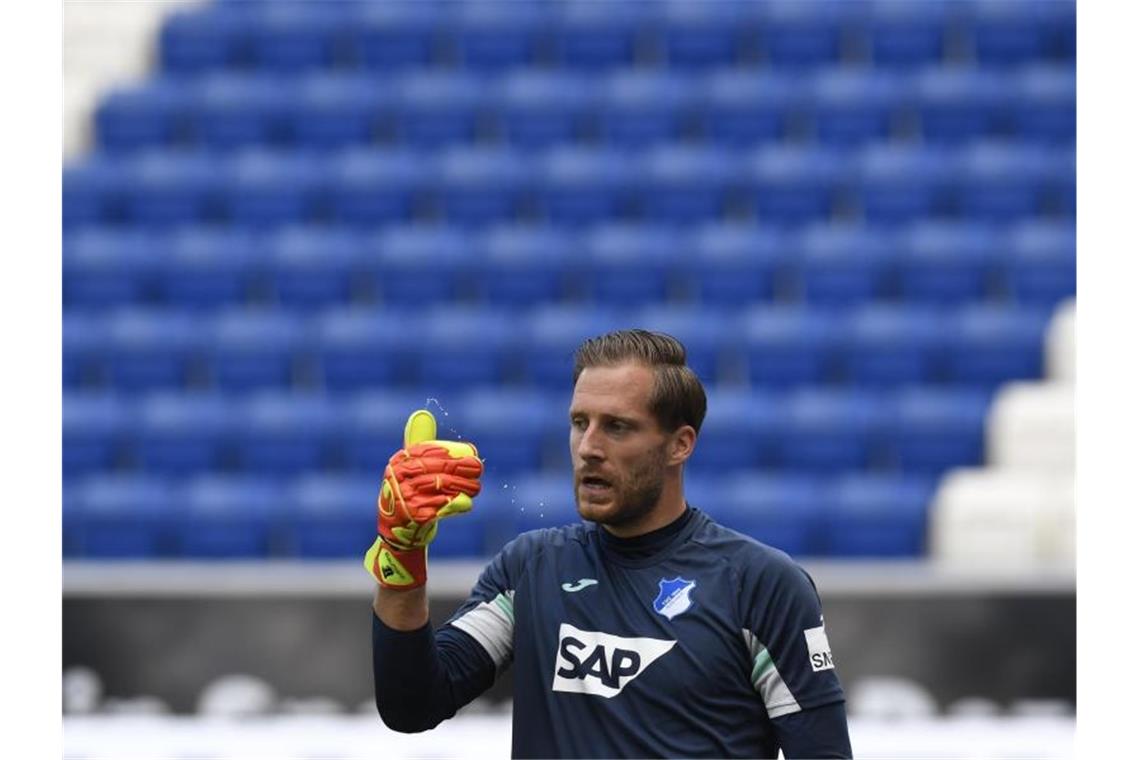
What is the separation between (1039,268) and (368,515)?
3.52 metres

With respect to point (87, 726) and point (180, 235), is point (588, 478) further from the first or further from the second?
point (180, 235)

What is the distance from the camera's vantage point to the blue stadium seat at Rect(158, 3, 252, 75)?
10.1m

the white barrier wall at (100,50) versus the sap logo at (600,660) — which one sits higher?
the white barrier wall at (100,50)

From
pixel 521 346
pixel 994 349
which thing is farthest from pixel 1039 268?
pixel 521 346

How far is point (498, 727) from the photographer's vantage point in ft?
16.7

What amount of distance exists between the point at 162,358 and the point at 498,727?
394cm

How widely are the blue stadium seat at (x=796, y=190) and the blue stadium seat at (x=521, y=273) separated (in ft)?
3.43

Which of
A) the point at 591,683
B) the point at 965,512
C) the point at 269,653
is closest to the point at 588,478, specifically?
the point at 591,683

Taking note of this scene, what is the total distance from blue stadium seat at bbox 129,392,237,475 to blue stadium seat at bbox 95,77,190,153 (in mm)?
2305

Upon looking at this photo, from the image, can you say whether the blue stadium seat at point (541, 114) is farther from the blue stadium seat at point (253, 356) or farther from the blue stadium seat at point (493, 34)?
the blue stadium seat at point (253, 356)

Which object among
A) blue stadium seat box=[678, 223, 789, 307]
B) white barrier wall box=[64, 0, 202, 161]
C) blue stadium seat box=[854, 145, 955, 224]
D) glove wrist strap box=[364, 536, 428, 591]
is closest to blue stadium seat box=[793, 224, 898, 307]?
blue stadium seat box=[678, 223, 789, 307]

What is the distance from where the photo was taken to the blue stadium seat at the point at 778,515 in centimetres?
730

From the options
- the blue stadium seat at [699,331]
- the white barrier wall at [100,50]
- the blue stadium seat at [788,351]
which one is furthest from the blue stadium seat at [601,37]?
the blue stadium seat at [788,351]

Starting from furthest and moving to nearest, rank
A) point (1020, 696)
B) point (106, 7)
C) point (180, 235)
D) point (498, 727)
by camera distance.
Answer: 1. point (106, 7)
2. point (180, 235)
3. point (1020, 696)
4. point (498, 727)
